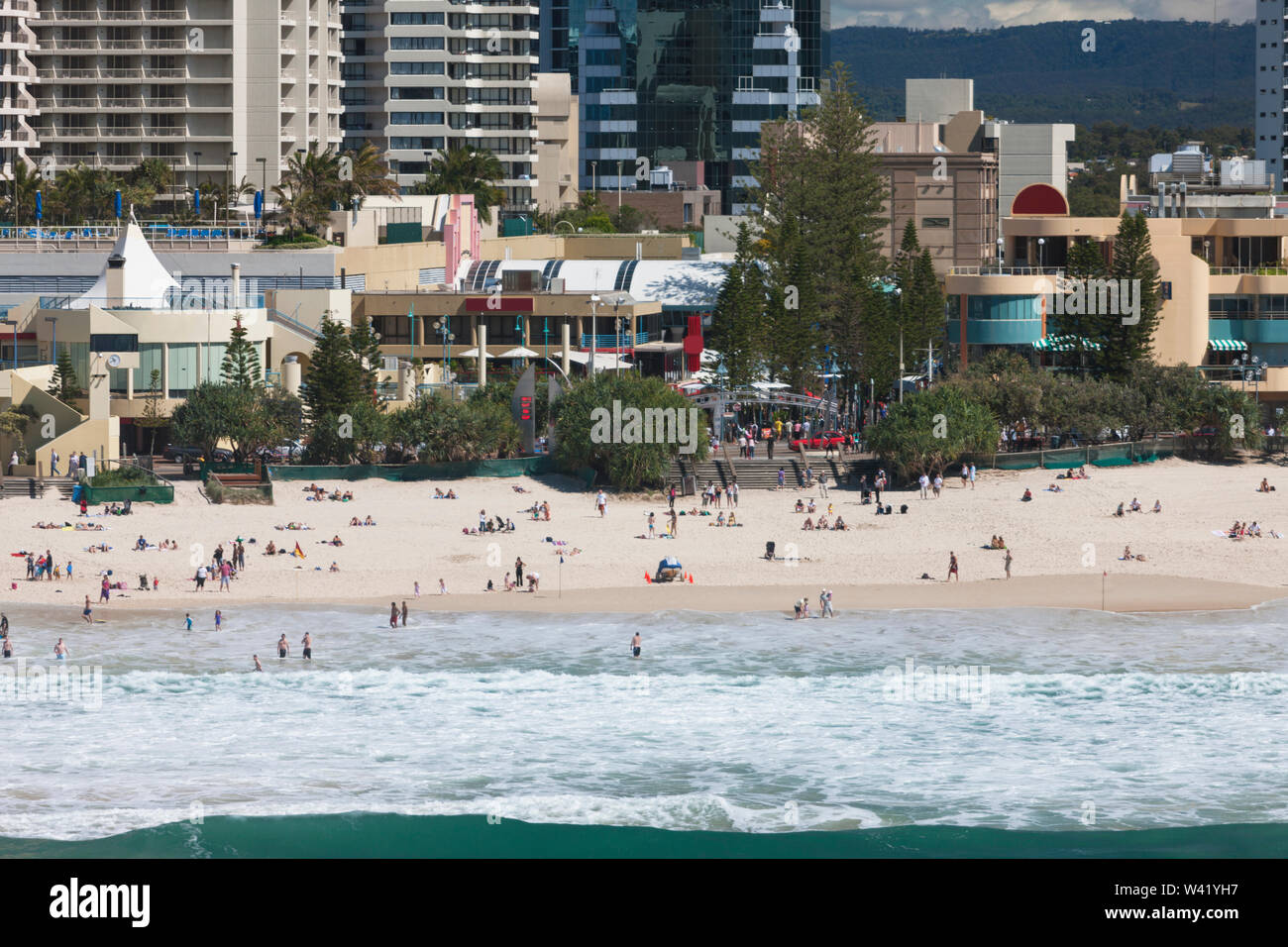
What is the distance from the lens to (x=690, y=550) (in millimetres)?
64188

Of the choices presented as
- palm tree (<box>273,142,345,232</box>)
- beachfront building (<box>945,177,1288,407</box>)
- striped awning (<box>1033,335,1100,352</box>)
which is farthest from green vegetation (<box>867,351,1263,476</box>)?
palm tree (<box>273,142,345,232</box>)

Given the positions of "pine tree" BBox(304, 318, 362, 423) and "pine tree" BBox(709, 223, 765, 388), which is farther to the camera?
"pine tree" BBox(709, 223, 765, 388)

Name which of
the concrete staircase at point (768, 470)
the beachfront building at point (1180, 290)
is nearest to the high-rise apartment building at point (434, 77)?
the beachfront building at point (1180, 290)

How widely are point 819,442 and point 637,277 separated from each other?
1156 inches

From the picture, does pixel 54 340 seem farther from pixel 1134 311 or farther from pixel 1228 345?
pixel 1228 345

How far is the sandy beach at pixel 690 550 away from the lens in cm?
5925

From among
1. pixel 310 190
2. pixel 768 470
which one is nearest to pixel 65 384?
pixel 768 470

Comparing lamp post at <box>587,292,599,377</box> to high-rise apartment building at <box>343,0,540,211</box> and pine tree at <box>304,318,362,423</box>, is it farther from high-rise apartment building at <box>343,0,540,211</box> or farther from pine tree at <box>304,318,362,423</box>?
high-rise apartment building at <box>343,0,540,211</box>

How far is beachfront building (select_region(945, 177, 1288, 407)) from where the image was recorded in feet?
286

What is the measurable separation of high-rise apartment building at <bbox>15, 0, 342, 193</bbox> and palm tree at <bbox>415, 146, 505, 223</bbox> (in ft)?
32.4

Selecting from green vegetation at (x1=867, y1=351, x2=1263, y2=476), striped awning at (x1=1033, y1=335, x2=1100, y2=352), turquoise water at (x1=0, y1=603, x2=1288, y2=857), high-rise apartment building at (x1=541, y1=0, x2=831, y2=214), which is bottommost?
turquoise water at (x1=0, y1=603, x2=1288, y2=857)
